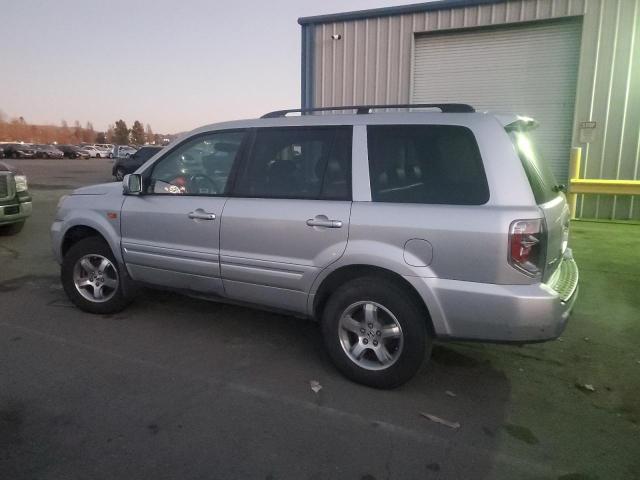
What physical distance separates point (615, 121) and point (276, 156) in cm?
895

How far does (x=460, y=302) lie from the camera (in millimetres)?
3049

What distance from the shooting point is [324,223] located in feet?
11.2

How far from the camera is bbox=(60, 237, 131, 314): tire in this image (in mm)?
4680

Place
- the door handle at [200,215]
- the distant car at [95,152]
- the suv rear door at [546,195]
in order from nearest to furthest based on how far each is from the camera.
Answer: the suv rear door at [546,195] < the door handle at [200,215] < the distant car at [95,152]

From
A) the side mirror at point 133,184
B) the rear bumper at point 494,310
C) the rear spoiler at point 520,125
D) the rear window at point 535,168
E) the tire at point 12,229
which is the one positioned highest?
the rear spoiler at point 520,125

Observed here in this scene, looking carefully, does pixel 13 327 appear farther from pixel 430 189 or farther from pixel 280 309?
pixel 430 189

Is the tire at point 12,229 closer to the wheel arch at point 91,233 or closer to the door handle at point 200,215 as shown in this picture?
the wheel arch at point 91,233

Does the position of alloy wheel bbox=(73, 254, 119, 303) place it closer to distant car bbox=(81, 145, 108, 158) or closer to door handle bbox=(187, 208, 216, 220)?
door handle bbox=(187, 208, 216, 220)

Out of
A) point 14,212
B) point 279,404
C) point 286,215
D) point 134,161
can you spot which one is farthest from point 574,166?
point 134,161

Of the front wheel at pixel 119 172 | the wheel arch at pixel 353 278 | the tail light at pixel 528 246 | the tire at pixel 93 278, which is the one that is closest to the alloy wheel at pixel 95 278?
the tire at pixel 93 278

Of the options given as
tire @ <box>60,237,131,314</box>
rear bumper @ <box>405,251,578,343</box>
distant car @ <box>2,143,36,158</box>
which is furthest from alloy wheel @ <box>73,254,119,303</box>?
distant car @ <box>2,143,36,158</box>

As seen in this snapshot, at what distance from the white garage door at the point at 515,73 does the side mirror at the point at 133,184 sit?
8.67 meters

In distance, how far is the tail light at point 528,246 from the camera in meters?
2.88

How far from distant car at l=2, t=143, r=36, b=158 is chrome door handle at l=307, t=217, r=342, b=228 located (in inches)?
2205
